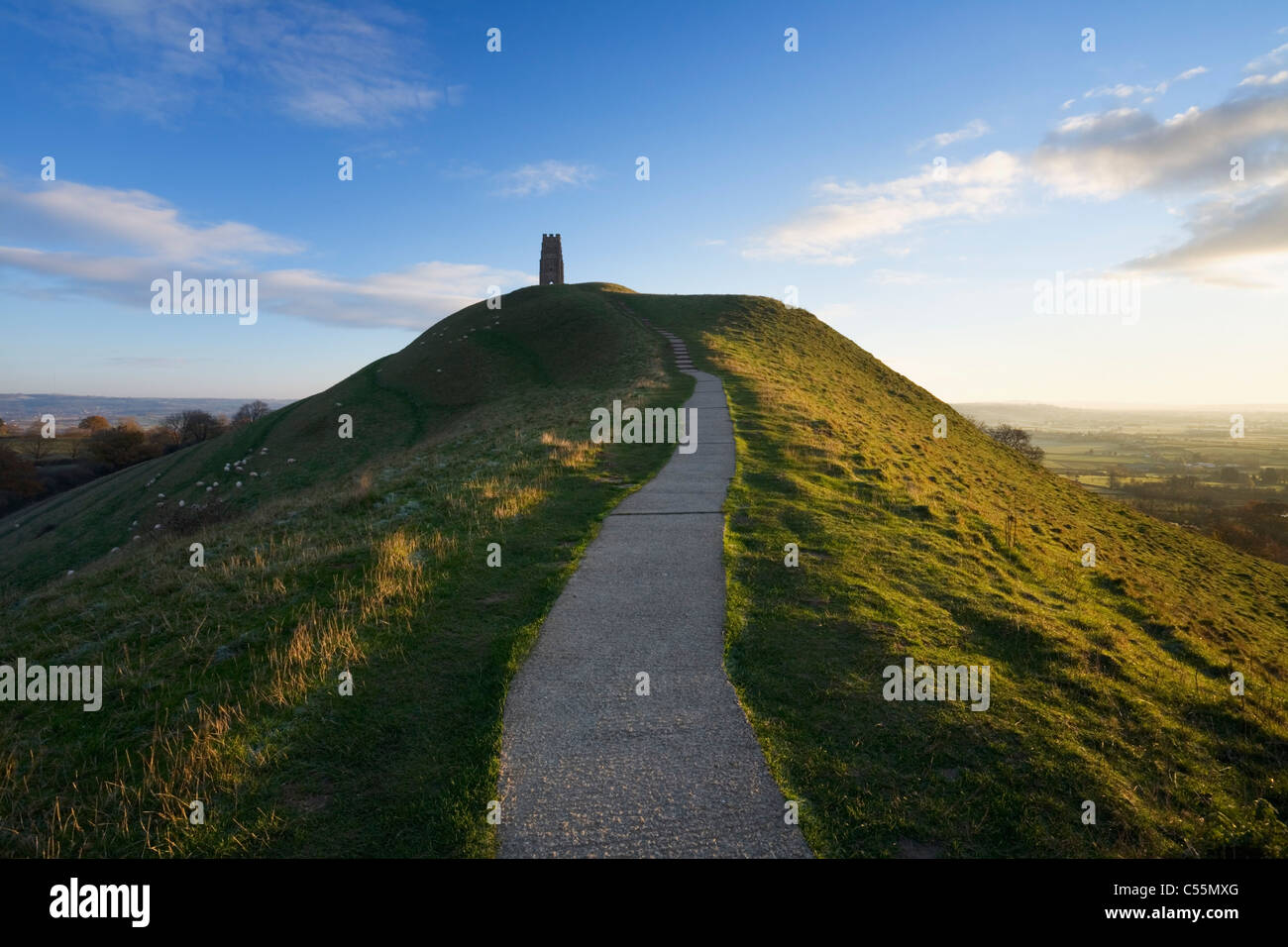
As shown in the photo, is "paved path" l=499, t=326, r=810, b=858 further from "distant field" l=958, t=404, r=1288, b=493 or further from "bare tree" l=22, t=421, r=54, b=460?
"bare tree" l=22, t=421, r=54, b=460

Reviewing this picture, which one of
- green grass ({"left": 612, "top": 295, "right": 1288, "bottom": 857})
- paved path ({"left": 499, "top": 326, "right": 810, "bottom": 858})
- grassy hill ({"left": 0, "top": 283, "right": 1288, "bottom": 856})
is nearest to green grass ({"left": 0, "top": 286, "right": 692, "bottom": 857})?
grassy hill ({"left": 0, "top": 283, "right": 1288, "bottom": 856})

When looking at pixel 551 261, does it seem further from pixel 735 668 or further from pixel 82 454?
pixel 82 454

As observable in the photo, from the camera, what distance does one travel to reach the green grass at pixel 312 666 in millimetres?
4566

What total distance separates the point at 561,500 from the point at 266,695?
795cm

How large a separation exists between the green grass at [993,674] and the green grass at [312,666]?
3092mm

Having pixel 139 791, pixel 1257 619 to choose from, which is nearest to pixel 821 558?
pixel 139 791

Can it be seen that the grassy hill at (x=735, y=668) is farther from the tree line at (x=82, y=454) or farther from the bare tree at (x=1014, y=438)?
the tree line at (x=82, y=454)

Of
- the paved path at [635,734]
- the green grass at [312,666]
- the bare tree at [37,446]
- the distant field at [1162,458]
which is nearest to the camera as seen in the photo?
the paved path at [635,734]

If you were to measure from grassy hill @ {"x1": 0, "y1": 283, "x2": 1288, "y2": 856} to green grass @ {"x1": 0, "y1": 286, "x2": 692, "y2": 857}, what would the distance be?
1.4 inches

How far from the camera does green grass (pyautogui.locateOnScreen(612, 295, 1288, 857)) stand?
496cm

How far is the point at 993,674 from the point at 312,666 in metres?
8.54

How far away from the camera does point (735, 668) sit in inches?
267

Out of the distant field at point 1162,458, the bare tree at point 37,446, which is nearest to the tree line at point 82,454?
the bare tree at point 37,446
